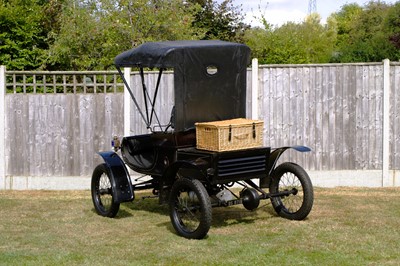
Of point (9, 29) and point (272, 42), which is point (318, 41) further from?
point (9, 29)

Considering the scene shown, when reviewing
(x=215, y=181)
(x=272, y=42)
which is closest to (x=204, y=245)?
(x=215, y=181)

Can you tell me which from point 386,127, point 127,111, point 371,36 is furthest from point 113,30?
point 371,36

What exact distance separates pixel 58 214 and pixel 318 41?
1119 inches

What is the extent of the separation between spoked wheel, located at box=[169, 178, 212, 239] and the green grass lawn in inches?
4.9

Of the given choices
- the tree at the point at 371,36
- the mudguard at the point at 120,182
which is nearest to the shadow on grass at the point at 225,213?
the mudguard at the point at 120,182

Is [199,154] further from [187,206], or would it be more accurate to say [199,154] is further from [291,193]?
[291,193]

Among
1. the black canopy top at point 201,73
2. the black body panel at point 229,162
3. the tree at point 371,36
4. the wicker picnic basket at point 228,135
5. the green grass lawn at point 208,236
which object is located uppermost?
the tree at point 371,36

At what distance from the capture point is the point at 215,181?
8.74 m

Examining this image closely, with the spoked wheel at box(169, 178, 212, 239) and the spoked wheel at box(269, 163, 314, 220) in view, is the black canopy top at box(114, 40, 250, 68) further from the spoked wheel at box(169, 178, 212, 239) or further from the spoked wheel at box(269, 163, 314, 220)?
the spoked wheel at box(269, 163, 314, 220)

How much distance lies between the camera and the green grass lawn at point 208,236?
759 centimetres

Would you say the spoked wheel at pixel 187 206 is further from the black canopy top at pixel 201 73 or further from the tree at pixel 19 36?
the tree at pixel 19 36

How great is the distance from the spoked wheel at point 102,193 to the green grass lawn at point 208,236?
0.51ft

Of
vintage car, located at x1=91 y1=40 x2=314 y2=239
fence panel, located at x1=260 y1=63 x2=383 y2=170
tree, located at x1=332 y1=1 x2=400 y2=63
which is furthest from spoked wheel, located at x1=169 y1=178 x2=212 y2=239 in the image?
tree, located at x1=332 y1=1 x2=400 y2=63

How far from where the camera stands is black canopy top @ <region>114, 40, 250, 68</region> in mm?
9117
